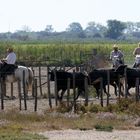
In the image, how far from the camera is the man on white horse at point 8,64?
29453 millimetres

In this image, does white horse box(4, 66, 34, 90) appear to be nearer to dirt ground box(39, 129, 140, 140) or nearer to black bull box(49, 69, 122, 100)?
black bull box(49, 69, 122, 100)

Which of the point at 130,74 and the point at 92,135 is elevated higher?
the point at 130,74

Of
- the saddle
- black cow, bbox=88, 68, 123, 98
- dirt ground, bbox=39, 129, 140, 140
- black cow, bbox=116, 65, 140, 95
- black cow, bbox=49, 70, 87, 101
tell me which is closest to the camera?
dirt ground, bbox=39, 129, 140, 140

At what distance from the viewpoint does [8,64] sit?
29750mm

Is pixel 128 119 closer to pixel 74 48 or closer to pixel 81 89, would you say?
pixel 81 89

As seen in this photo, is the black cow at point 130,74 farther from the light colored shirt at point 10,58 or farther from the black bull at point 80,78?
the light colored shirt at point 10,58

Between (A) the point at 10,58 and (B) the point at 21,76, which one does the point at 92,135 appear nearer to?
(A) the point at 10,58

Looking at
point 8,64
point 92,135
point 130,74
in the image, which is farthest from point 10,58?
point 92,135

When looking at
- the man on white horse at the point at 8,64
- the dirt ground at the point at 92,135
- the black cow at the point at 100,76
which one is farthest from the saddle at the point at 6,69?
the dirt ground at the point at 92,135

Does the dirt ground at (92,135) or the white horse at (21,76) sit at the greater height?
the white horse at (21,76)

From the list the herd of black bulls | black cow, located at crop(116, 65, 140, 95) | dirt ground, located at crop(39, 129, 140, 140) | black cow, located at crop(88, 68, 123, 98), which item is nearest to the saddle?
the herd of black bulls

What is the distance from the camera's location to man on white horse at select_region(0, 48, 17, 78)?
2945cm

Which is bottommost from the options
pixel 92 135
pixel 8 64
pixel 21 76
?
pixel 92 135

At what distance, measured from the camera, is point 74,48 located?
7212 cm
